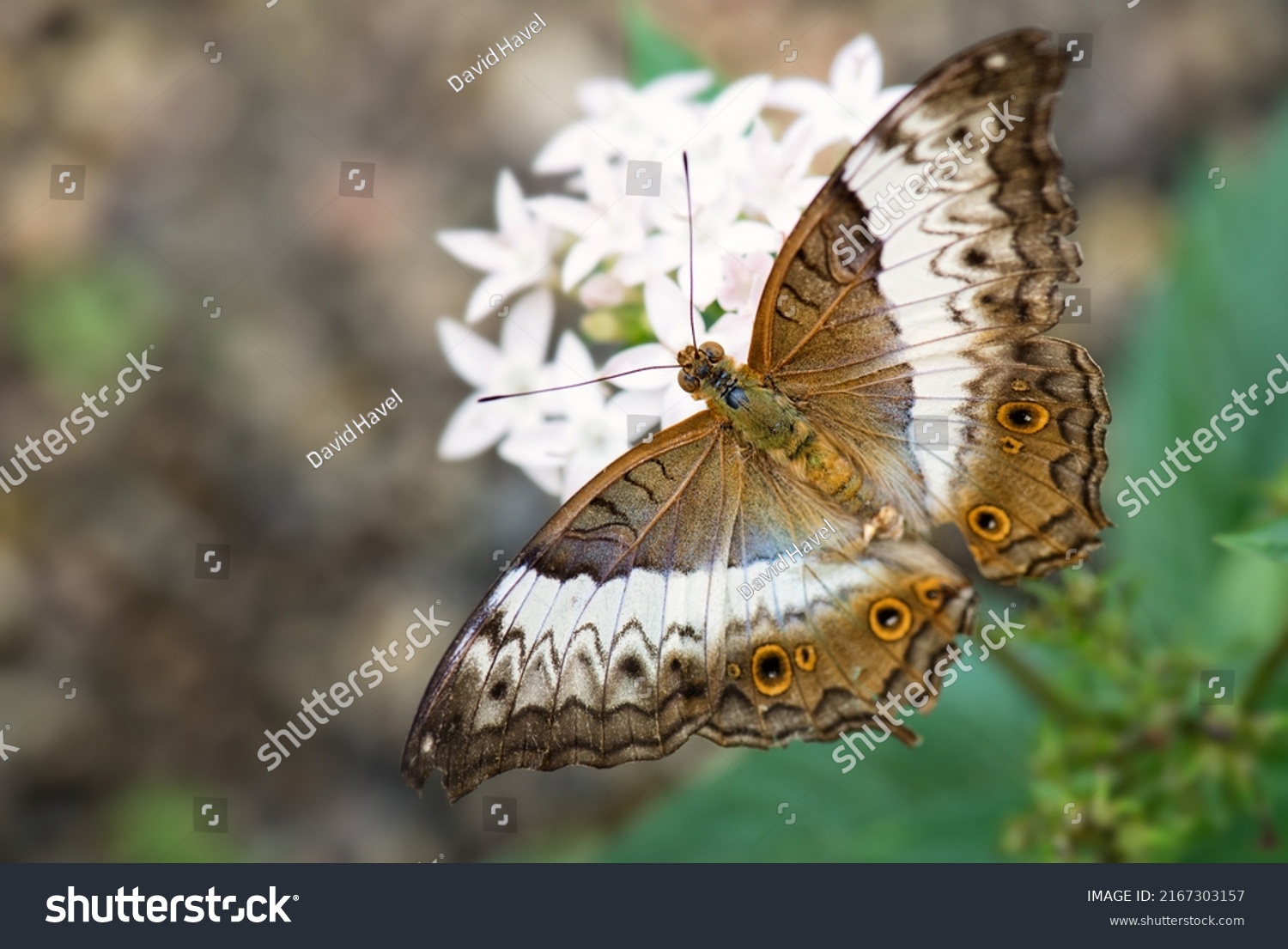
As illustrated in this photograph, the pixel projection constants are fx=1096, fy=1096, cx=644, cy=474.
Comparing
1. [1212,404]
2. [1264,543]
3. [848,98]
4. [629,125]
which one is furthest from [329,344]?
[1264,543]

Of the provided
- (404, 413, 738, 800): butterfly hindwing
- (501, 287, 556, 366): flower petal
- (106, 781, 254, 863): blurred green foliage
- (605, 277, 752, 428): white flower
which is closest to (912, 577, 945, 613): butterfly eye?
(404, 413, 738, 800): butterfly hindwing

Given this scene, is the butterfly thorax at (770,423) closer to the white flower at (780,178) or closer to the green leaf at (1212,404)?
the white flower at (780,178)

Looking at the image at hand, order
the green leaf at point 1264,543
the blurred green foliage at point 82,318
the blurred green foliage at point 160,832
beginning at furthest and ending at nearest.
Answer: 1. the blurred green foliage at point 82,318
2. the blurred green foliage at point 160,832
3. the green leaf at point 1264,543

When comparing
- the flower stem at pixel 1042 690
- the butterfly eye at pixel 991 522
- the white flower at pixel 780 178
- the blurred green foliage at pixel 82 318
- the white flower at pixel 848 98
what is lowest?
the flower stem at pixel 1042 690

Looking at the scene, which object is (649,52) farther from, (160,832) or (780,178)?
(160,832)

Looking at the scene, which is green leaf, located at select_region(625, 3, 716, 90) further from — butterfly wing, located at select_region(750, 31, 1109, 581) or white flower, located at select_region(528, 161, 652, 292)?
butterfly wing, located at select_region(750, 31, 1109, 581)

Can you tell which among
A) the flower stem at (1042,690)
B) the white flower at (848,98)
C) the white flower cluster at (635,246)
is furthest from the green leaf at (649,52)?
the flower stem at (1042,690)

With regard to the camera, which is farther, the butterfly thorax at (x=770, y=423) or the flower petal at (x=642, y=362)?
the flower petal at (x=642, y=362)

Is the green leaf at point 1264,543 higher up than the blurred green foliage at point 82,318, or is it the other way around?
the blurred green foliage at point 82,318
